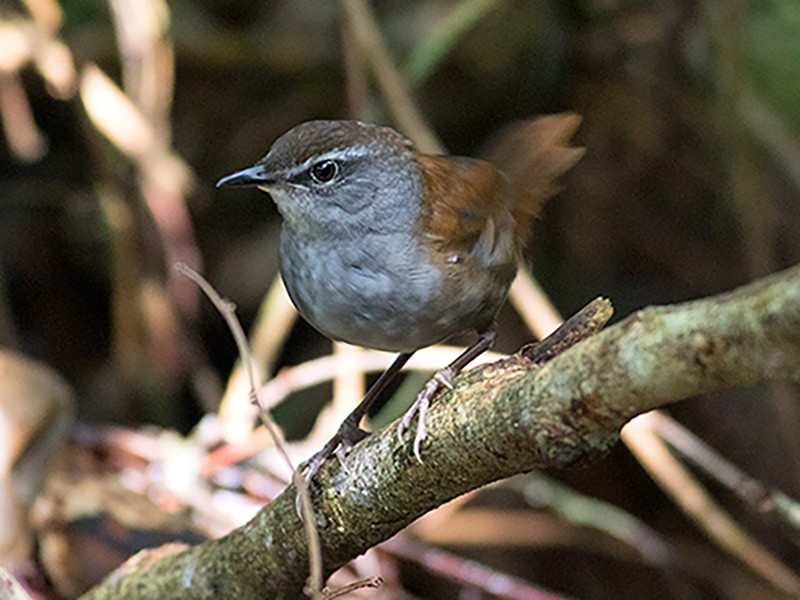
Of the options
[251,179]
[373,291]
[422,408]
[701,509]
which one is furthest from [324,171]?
[701,509]

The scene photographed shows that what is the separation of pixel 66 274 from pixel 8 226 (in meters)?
0.32

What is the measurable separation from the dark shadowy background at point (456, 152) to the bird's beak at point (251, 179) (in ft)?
6.11

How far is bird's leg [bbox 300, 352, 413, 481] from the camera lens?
2159mm

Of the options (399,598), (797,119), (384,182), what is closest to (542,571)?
(399,598)

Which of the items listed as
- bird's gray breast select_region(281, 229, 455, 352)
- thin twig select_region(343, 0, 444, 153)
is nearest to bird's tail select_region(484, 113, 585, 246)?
bird's gray breast select_region(281, 229, 455, 352)

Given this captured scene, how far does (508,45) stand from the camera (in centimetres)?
453

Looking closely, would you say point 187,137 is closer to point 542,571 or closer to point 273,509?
point 542,571

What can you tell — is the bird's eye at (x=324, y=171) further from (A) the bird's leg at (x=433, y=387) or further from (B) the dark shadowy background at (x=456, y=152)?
(B) the dark shadowy background at (x=456, y=152)

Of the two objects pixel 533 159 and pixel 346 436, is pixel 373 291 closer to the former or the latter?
pixel 346 436

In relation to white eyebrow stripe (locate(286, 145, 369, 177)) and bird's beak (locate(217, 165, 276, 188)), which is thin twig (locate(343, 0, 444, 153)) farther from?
bird's beak (locate(217, 165, 276, 188))

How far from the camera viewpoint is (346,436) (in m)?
2.33

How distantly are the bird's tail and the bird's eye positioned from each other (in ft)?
1.27

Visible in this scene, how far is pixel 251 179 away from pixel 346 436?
1.93 ft

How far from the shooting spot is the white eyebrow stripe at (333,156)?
230cm
